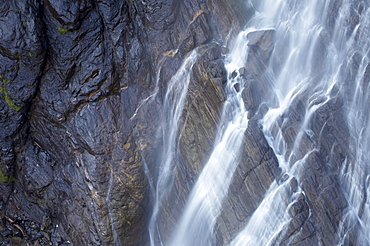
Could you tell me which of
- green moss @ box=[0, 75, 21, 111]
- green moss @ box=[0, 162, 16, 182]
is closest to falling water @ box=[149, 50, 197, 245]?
green moss @ box=[0, 75, 21, 111]

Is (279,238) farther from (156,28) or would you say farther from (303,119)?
(156,28)

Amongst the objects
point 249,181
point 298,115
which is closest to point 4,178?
point 249,181

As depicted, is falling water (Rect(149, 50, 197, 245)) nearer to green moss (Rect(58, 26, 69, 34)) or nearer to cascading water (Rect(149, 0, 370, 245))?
cascading water (Rect(149, 0, 370, 245))

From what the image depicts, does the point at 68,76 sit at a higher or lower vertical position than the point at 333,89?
higher

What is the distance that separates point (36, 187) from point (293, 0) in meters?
11.0

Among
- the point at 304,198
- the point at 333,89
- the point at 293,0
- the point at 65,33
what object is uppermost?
the point at 65,33

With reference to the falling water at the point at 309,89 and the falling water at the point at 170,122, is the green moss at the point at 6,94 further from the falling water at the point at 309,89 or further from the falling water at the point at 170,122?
the falling water at the point at 309,89

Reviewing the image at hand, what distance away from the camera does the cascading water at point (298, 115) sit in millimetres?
9344

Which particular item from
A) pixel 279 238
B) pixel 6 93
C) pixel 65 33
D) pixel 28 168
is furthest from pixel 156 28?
pixel 279 238

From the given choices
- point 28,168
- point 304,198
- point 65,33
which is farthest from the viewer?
point 28,168

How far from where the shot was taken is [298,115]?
9.75 m

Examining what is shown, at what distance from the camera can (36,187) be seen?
12.4 m

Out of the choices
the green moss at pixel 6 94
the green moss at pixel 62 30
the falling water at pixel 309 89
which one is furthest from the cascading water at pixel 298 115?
the green moss at pixel 6 94

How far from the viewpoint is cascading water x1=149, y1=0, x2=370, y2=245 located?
30.7ft
